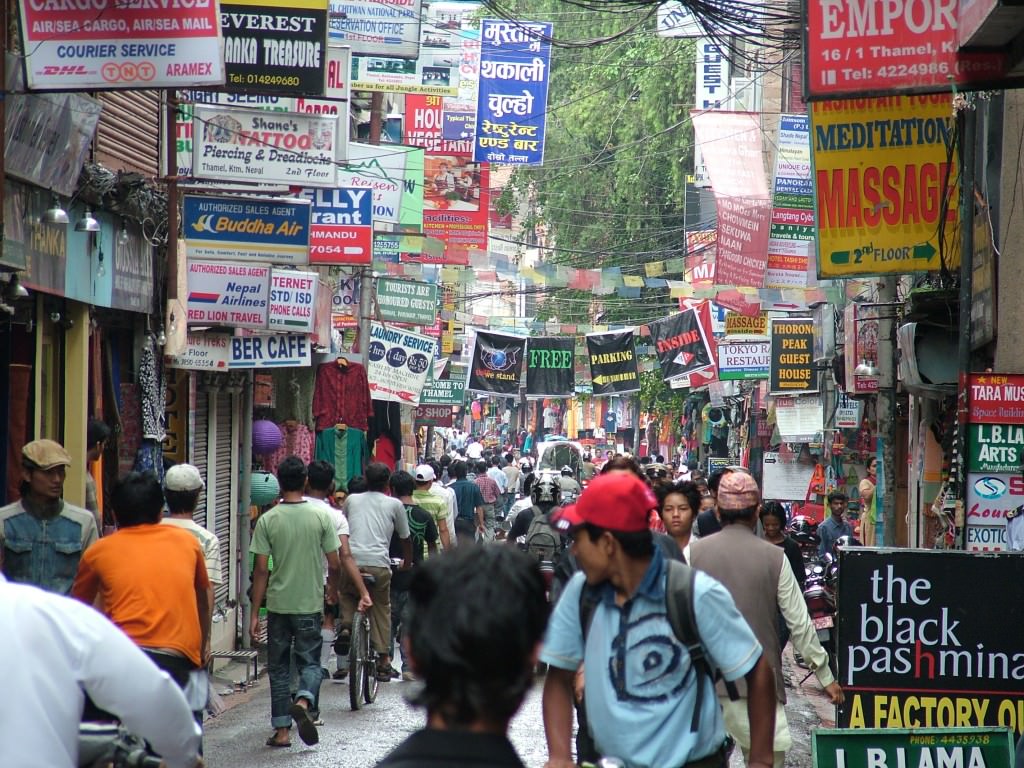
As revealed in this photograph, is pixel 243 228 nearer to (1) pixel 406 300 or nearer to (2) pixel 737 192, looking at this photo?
(2) pixel 737 192

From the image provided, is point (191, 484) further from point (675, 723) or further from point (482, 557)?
point (482, 557)

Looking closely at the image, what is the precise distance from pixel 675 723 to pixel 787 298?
21.2 meters

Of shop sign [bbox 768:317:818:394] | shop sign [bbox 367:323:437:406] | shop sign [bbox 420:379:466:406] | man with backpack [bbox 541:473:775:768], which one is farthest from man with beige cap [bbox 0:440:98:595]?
shop sign [bbox 420:379:466:406]

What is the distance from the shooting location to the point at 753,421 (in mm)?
38656

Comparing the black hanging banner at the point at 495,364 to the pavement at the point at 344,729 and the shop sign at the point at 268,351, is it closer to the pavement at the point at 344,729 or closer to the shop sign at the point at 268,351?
the shop sign at the point at 268,351

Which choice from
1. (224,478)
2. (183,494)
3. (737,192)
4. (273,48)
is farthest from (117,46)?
(737,192)

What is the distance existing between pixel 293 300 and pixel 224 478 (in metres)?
2.30

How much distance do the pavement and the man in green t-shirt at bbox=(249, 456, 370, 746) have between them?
0.36 metres

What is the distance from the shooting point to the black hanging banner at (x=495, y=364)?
1297 inches

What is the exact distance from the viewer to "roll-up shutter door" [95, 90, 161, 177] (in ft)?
40.7

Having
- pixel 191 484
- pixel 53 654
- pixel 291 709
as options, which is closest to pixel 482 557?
pixel 53 654

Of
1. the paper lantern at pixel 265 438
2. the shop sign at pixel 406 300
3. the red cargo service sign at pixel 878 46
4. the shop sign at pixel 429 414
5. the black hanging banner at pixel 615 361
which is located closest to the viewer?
the red cargo service sign at pixel 878 46

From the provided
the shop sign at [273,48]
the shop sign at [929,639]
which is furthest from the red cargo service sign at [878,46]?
the shop sign at [273,48]

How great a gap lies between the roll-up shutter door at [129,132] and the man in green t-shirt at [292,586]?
143 inches
